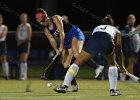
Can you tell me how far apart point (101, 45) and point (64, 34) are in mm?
1784

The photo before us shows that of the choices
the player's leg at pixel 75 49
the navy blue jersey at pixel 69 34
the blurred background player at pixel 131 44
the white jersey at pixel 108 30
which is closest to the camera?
the white jersey at pixel 108 30

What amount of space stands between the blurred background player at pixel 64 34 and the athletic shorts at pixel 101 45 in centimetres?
139

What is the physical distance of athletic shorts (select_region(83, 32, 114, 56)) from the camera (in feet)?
45.4

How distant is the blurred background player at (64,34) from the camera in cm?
1528

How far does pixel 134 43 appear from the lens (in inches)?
787

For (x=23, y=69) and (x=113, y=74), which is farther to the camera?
(x=23, y=69)

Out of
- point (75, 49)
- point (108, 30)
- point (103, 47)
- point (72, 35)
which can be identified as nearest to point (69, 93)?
point (75, 49)

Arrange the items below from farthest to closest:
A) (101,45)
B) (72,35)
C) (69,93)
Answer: (72,35), (69,93), (101,45)

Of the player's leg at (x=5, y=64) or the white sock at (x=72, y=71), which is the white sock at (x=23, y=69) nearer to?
the player's leg at (x=5, y=64)

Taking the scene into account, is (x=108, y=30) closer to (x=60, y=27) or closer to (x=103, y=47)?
(x=103, y=47)

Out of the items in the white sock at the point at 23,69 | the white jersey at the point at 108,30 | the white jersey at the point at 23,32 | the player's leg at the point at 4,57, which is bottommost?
the white sock at the point at 23,69

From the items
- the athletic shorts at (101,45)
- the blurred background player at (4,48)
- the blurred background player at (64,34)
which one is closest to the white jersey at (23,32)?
the blurred background player at (4,48)

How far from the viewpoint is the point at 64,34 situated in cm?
1545

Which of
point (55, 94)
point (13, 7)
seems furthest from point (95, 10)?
point (55, 94)
